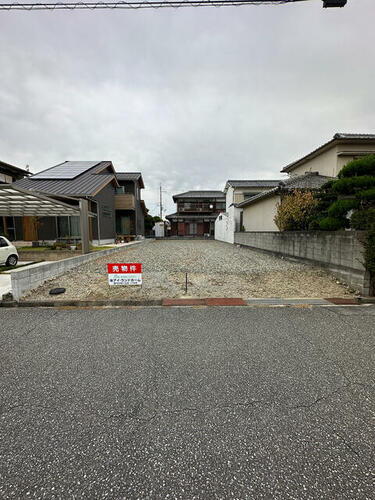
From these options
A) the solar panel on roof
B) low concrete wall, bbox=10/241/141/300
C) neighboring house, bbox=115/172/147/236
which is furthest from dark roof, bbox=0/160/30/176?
low concrete wall, bbox=10/241/141/300

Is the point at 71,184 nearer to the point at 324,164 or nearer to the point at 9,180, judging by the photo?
the point at 9,180

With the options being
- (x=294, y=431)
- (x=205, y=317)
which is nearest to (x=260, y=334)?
(x=205, y=317)

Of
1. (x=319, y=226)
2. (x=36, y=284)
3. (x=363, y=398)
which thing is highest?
(x=319, y=226)

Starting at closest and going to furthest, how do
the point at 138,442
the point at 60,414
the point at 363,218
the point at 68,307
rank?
the point at 138,442 < the point at 60,414 < the point at 68,307 < the point at 363,218

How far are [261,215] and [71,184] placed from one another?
13.1 m

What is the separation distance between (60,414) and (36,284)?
14.2ft

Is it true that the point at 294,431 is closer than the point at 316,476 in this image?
No

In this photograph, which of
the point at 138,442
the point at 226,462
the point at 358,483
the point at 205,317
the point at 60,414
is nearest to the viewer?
the point at 358,483

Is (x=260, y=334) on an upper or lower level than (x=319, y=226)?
lower

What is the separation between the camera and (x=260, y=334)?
119 inches

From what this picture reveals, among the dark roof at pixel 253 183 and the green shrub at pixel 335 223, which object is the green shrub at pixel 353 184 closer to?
the green shrub at pixel 335 223

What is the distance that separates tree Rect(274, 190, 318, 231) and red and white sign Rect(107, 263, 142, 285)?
709 cm

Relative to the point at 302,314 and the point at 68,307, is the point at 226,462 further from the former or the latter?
the point at 68,307

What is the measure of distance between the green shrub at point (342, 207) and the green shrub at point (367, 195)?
0.76ft
